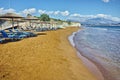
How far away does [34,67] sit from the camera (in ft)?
28.4

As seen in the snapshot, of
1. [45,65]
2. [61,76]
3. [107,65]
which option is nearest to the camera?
[61,76]

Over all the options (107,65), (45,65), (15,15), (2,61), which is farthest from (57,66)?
(15,15)

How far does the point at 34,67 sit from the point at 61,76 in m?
1.41

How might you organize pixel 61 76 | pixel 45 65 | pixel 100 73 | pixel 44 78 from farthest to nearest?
pixel 100 73, pixel 45 65, pixel 61 76, pixel 44 78

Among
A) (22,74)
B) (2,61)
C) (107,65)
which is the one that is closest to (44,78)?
(22,74)

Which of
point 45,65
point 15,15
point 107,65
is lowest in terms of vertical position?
point 107,65

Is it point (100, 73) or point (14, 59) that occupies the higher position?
point (14, 59)

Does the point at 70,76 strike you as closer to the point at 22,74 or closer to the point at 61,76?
the point at 61,76

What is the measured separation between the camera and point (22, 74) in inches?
296

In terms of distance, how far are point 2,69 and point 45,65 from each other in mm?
2177

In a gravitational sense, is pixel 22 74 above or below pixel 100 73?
above

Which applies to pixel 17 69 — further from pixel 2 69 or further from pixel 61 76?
pixel 61 76

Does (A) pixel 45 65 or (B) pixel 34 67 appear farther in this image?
(A) pixel 45 65

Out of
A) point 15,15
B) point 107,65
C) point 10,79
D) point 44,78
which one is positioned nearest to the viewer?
point 10,79
